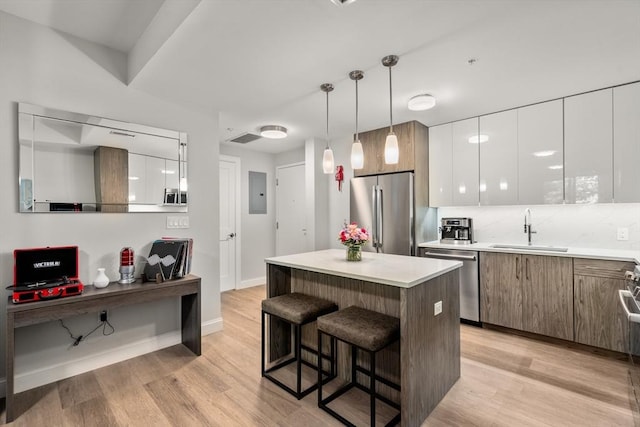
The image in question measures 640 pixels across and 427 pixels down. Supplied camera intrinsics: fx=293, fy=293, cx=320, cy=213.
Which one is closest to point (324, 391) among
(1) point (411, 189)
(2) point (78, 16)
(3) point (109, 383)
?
(3) point (109, 383)

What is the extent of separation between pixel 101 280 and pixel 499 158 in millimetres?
4097

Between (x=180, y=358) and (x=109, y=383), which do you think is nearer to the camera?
(x=109, y=383)

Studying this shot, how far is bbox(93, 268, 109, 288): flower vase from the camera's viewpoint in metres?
2.32

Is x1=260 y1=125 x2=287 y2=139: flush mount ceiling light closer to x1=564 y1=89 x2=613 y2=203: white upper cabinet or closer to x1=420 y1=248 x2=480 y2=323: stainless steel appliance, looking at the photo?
x1=420 y1=248 x2=480 y2=323: stainless steel appliance

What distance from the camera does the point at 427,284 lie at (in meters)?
1.87

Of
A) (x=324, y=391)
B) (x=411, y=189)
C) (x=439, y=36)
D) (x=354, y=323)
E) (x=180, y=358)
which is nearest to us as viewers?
(x=354, y=323)

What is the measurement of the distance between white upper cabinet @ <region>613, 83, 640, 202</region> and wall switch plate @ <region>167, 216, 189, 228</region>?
4.11 meters

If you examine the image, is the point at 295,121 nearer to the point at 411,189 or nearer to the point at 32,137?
the point at 411,189

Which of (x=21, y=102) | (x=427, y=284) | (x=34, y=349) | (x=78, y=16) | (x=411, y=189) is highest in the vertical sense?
(x=78, y=16)

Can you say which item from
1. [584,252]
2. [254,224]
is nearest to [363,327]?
[584,252]

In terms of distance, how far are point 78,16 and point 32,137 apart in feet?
3.14

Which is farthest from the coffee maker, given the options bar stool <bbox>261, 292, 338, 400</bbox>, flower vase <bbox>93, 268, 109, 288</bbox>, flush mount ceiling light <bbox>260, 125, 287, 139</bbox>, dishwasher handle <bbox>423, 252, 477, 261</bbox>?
flower vase <bbox>93, 268, 109, 288</bbox>

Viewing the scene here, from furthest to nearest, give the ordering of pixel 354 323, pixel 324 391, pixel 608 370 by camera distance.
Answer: pixel 608 370, pixel 324 391, pixel 354 323

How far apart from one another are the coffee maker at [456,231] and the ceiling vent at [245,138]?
290 centimetres
